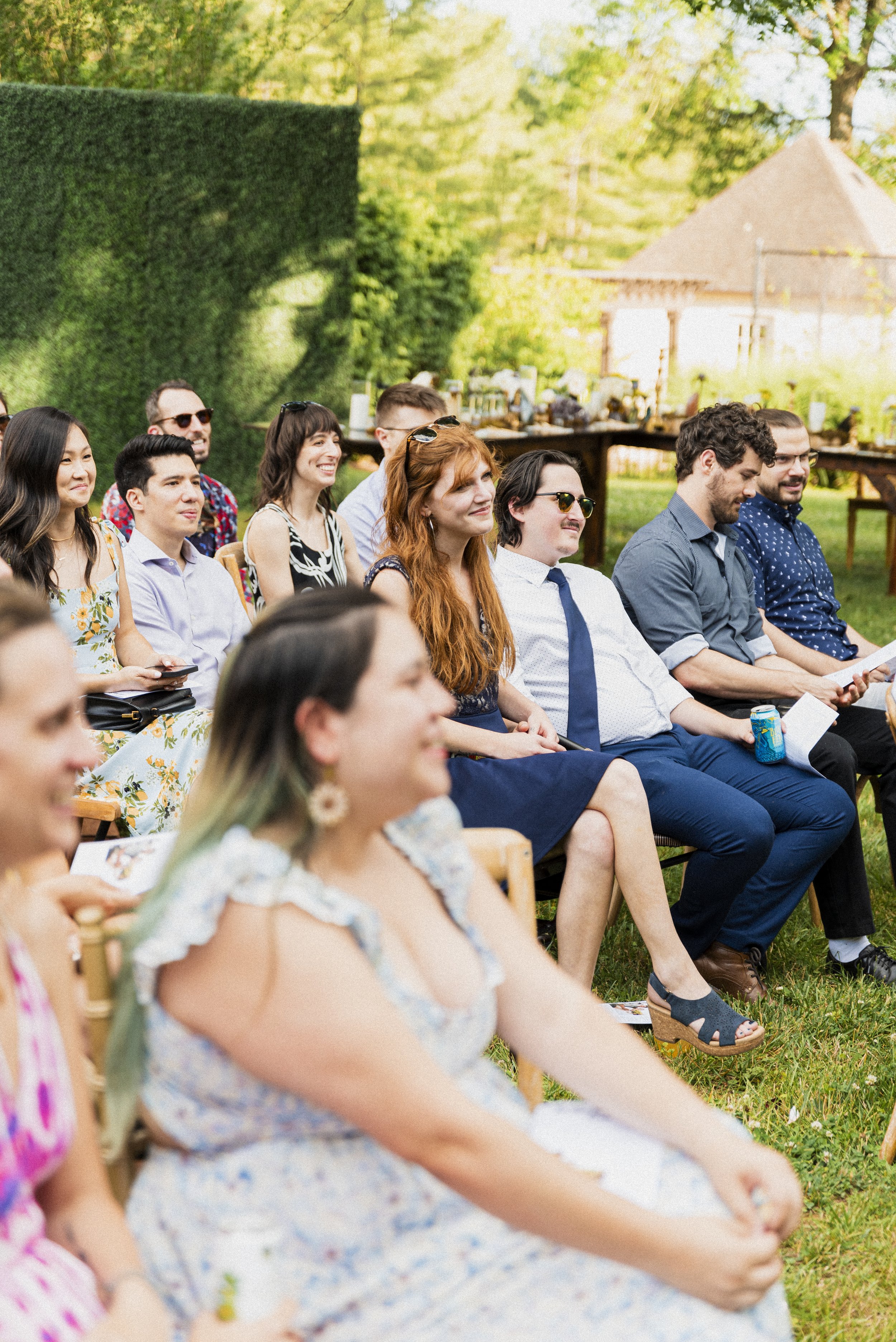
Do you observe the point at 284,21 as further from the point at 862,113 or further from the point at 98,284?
the point at 862,113

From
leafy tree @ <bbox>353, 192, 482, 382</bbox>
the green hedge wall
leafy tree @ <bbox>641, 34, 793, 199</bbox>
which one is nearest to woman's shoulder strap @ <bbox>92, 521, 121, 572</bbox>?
the green hedge wall

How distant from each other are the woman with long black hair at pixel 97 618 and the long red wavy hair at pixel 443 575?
68 centimetres

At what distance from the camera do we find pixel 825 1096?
2756 mm

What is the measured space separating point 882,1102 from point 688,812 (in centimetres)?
76

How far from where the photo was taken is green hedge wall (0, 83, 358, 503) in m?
11.1

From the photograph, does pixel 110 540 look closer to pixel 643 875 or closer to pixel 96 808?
pixel 96 808

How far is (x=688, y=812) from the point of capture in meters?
3.03

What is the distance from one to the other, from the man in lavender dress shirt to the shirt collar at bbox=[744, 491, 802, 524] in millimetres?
1764

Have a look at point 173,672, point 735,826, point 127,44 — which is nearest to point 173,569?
point 173,672

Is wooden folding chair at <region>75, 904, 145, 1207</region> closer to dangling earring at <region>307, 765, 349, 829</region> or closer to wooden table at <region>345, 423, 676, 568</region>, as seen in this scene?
dangling earring at <region>307, 765, 349, 829</region>

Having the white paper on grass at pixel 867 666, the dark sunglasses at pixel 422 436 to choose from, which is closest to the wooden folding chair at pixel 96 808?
the dark sunglasses at pixel 422 436

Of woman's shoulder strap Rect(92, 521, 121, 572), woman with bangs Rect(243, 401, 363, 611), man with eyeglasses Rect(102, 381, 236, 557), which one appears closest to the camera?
woman's shoulder strap Rect(92, 521, 121, 572)

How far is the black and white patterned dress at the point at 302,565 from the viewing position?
A: 4.25 meters

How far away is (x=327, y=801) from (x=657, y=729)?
2.24m
